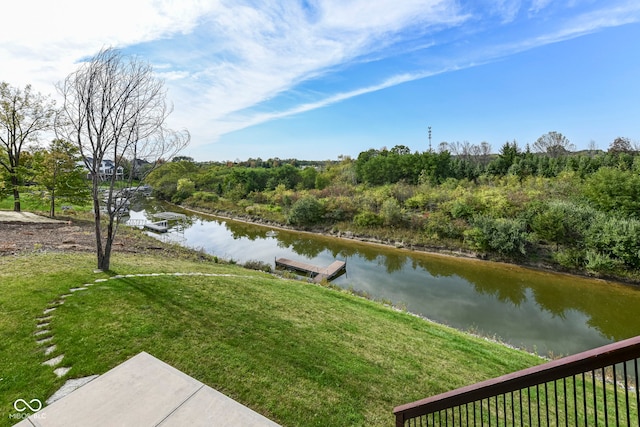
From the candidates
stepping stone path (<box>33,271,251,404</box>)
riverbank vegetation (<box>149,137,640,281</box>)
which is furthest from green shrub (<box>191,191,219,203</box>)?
stepping stone path (<box>33,271,251,404</box>)

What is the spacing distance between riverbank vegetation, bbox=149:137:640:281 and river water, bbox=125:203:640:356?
1.36 metres

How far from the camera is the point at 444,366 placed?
4.92 meters

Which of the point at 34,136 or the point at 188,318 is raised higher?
the point at 34,136

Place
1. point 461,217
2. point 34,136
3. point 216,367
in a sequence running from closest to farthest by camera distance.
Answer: point 216,367 → point 34,136 → point 461,217

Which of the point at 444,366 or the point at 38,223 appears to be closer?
the point at 444,366

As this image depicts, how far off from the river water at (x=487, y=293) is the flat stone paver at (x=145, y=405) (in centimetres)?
806

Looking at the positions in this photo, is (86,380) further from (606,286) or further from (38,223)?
(606,286)

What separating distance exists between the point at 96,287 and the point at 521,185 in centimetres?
2533

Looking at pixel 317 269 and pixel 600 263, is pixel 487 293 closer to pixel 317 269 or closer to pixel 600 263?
pixel 600 263

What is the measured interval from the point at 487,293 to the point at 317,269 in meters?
7.26

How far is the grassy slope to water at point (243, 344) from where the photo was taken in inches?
128

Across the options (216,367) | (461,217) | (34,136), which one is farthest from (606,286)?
(34,136)

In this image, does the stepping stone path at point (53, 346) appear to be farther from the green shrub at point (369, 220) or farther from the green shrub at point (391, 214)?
the green shrub at point (391, 214)

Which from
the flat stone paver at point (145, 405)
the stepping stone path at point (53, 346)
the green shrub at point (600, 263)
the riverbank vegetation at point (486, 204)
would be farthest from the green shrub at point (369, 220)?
the flat stone paver at point (145, 405)
